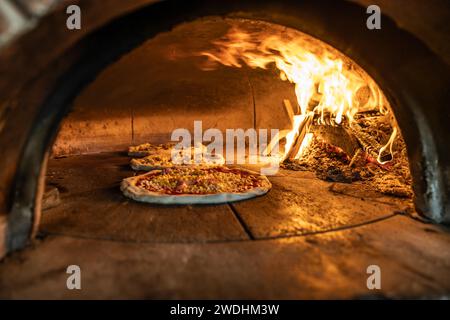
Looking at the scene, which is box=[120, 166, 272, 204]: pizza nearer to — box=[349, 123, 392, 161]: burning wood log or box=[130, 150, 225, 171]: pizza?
box=[130, 150, 225, 171]: pizza

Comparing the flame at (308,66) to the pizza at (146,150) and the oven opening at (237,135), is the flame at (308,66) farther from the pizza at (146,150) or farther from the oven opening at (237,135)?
the pizza at (146,150)

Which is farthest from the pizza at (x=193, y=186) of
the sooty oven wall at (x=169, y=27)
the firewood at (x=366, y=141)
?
the firewood at (x=366, y=141)

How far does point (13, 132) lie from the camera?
1983mm

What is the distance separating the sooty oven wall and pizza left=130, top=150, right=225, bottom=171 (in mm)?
2319

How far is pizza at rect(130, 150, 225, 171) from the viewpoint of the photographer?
14.9 ft

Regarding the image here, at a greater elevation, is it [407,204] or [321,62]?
[321,62]

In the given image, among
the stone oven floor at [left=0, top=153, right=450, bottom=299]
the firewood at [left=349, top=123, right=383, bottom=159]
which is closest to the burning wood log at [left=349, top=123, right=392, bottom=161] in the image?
the firewood at [left=349, top=123, right=383, bottom=159]

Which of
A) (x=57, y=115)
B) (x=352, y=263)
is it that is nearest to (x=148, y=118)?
(x=57, y=115)

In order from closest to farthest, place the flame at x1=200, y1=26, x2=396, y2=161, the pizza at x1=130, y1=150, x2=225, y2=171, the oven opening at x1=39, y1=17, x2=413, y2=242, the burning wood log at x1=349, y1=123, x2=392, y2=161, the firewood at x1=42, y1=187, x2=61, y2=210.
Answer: the oven opening at x1=39, y1=17, x2=413, y2=242 < the firewood at x1=42, y1=187, x2=61, y2=210 < the flame at x1=200, y1=26, x2=396, y2=161 < the burning wood log at x1=349, y1=123, x2=392, y2=161 < the pizza at x1=130, y1=150, x2=225, y2=171

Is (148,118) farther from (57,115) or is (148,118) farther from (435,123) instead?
(435,123)

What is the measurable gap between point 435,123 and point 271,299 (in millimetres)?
1899

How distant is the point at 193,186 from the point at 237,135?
3667mm

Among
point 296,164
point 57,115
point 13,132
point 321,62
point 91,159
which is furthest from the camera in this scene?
point 91,159

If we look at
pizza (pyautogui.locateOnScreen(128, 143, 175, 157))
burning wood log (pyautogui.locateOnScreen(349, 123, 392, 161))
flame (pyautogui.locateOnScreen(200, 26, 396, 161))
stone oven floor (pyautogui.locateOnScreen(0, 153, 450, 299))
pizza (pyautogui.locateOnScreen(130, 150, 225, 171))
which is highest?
flame (pyautogui.locateOnScreen(200, 26, 396, 161))
